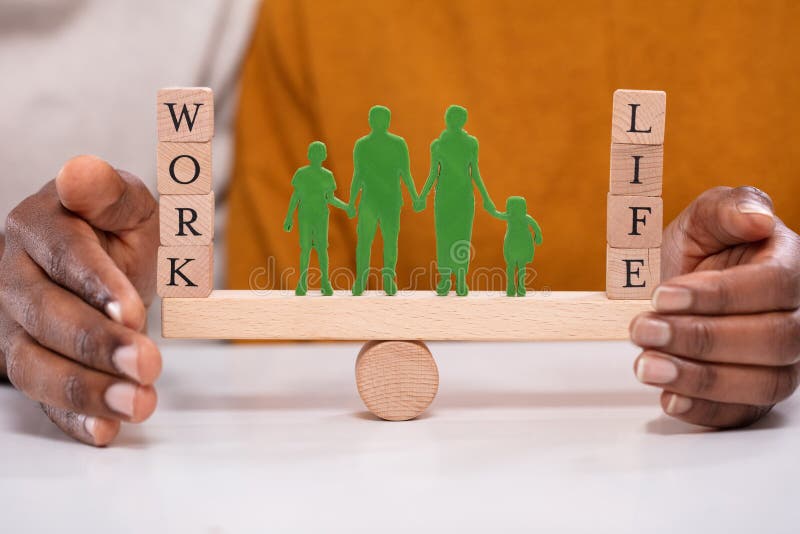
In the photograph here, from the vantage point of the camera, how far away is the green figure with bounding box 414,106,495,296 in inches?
51.1

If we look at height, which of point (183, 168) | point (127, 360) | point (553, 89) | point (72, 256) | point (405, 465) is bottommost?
point (405, 465)

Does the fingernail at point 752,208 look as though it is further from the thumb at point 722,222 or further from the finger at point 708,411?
the finger at point 708,411

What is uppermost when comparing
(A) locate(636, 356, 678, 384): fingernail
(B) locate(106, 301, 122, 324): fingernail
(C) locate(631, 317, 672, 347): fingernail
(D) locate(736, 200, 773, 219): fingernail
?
(D) locate(736, 200, 773, 219): fingernail

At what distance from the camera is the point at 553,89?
6.04 feet

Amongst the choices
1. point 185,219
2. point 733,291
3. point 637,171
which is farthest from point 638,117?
point 185,219

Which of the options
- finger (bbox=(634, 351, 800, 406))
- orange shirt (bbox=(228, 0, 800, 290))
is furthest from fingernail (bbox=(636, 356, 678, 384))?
orange shirt (bbox=(228, 0, 800, 290))

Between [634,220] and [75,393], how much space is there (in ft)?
2.62

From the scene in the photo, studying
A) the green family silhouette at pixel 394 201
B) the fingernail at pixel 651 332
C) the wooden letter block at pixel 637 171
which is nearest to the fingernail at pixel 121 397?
the green family silhouette at pixel 394 201

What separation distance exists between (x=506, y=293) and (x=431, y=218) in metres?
0.53

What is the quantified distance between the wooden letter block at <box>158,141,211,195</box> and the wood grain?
34cm

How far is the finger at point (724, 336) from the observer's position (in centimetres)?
112

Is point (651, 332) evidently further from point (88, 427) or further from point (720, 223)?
point (88, 427)

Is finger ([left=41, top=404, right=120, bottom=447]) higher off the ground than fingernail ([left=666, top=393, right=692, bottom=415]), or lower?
lower

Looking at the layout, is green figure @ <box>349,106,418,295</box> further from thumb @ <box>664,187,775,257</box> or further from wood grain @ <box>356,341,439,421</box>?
thumb @ <box>664,187,775,257</box>
